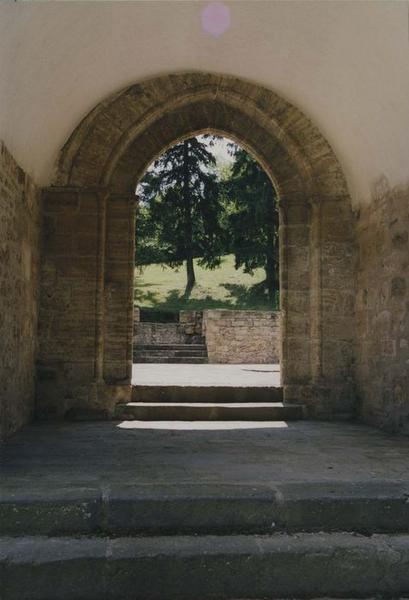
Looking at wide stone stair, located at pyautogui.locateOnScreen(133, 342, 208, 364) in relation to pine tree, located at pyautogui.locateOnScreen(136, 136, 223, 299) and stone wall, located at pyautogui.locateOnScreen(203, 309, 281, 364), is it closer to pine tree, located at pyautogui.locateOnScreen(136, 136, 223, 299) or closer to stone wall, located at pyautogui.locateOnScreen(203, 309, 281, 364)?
stone wall, located at pyautogui.locateOnScreen(203, 309, 281, 364)

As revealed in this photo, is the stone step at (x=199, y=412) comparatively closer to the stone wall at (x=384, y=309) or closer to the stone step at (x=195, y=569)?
the stone wall at (x=384, y=309)

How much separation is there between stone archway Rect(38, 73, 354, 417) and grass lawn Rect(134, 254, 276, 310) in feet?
52.4

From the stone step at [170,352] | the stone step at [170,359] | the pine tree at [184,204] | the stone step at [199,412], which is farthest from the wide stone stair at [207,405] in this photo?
the pine tree at [184,204]

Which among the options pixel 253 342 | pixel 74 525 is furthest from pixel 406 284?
pixel 253 342

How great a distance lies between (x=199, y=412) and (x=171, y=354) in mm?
9504

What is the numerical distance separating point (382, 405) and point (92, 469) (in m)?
3.73

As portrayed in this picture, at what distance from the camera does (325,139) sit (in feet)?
24.1

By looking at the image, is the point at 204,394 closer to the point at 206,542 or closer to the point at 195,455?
the point at 195,455

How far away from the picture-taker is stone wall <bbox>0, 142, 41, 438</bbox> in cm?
542

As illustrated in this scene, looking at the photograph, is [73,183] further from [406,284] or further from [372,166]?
[406,284]

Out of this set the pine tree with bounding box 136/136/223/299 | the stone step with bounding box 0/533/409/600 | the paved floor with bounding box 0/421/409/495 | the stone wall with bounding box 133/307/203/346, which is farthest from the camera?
the pine tree with bounding box 136/136/223/299

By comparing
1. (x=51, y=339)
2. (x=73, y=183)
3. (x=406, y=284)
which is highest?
(x=73, y=183)

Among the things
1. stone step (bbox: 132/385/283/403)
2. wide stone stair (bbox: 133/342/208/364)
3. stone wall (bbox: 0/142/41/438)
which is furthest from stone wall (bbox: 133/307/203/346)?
stone wall (bbox: 0/142/41/438)

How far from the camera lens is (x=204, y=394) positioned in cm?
748
